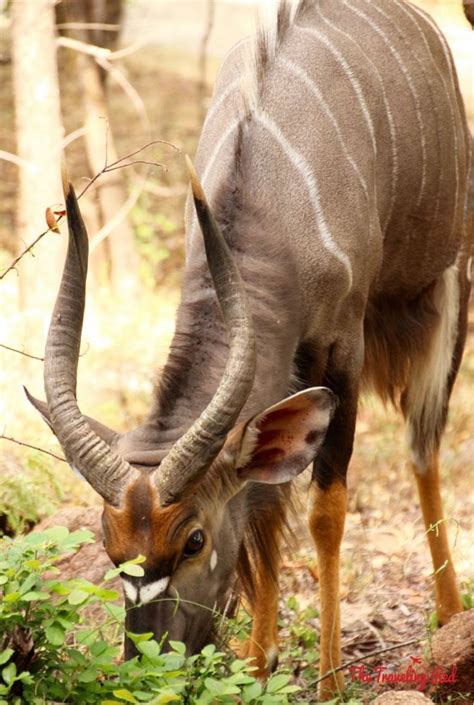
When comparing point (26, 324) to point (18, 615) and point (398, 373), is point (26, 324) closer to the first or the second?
point (398, 373)

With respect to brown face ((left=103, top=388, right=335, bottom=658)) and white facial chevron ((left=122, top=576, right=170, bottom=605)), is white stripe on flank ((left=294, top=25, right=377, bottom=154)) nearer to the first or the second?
brown face ((left=103, top=388, right=335, bottom=658))

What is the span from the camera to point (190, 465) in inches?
106

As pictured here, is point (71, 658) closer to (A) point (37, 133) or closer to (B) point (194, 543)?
(B) point (194, 543)

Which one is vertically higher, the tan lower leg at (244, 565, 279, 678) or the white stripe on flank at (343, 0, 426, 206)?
the white stripe on flank at (343, 0, 426, 206)

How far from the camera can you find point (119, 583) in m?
3.77

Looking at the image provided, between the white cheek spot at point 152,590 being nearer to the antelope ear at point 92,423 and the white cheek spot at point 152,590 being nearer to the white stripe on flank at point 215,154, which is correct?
the antelope ear at point 92,423

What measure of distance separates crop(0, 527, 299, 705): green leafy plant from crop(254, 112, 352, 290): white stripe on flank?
45.8 inches

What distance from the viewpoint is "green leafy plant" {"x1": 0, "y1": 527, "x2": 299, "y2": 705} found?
2.49m

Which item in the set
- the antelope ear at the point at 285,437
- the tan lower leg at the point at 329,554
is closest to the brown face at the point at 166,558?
the antelope ear at the point at 285,437

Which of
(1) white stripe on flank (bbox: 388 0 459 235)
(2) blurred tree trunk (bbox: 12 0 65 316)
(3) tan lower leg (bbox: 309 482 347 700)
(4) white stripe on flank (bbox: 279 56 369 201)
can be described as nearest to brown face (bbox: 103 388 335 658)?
(3) tan lower leg (bbox: 309 482 347 700)

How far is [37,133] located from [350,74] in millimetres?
3027

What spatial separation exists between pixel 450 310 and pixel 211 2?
330 cm

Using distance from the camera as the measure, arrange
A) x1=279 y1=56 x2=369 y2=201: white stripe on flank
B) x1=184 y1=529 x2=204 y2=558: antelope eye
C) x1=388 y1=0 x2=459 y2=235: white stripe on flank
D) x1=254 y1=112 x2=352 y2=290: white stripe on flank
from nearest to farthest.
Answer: x1=184 y1=529 x2=204 y2=558: antelope eye → x1=254 y1=112 x2=352 y2=290: white stripe on flank → x1=279 y1=56 x2=369 y2=201: white stripe on flank → x1=388 y1=0 x2=459 y2=235: white stripe on flank

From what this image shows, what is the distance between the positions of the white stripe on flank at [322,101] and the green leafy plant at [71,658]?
1467 mm
